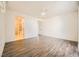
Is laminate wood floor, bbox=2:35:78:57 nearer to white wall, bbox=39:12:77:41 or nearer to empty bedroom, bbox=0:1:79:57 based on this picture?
empty bedroom, bbox=0:1:79:57

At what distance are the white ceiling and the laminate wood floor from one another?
1.68 ft

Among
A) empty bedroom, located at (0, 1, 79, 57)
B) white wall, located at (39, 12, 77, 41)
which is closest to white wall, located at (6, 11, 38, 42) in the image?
empty bedroom, located at (0, 1, 79, 57)

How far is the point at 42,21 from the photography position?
6.46ft

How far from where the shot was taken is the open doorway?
190 centimetres

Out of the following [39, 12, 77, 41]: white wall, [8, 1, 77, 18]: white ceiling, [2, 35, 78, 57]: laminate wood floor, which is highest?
[8, 1, 77, 18]: white ceiling

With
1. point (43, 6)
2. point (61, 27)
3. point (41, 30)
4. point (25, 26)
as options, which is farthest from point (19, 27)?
point (61, 27)

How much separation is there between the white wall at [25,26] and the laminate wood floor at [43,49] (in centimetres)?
15

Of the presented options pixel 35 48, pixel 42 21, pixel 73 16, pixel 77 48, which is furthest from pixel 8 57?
pixel 73 16

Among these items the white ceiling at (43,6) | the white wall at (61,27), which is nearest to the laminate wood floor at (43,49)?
the white wall at (61,27)

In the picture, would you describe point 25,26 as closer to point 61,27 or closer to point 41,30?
point 41,30

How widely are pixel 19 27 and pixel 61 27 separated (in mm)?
715

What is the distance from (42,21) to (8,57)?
822mm

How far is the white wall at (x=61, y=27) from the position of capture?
1864mm

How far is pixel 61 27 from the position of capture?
1.92 m
